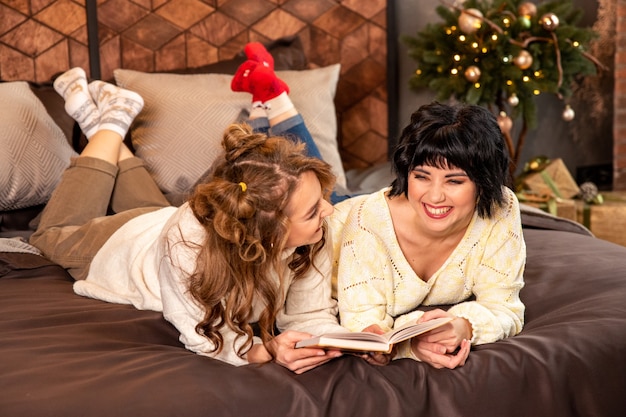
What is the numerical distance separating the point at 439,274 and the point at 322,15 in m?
2.18

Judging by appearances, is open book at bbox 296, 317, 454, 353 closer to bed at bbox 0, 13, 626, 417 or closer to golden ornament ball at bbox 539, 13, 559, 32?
bed at bbox 0, 13, 626, 417

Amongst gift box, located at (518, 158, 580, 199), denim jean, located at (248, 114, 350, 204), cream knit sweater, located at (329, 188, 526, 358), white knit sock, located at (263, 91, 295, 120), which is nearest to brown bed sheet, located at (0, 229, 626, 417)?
cream knit sweater, located at (329, 188, 526, 358)

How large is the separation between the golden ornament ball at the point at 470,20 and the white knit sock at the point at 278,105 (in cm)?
98

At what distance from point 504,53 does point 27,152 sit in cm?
184

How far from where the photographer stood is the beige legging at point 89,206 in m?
2.15

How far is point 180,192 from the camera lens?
107 inches

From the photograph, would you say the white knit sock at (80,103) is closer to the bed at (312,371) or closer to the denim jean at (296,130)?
the denim jean at (296,130)

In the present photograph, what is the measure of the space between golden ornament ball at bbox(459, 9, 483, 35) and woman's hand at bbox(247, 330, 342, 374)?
6.55 ft

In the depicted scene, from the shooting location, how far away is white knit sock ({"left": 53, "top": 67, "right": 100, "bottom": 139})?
262cm

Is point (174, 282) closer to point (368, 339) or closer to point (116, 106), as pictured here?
point (368, 339)

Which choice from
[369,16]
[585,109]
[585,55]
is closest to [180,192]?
[369,16]

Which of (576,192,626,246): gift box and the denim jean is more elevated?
the denim jean

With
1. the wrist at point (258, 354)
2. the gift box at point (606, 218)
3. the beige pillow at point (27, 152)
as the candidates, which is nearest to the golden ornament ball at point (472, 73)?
the gift box at point (606, 218)

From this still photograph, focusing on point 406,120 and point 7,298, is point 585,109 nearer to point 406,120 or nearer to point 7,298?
point 406,120
